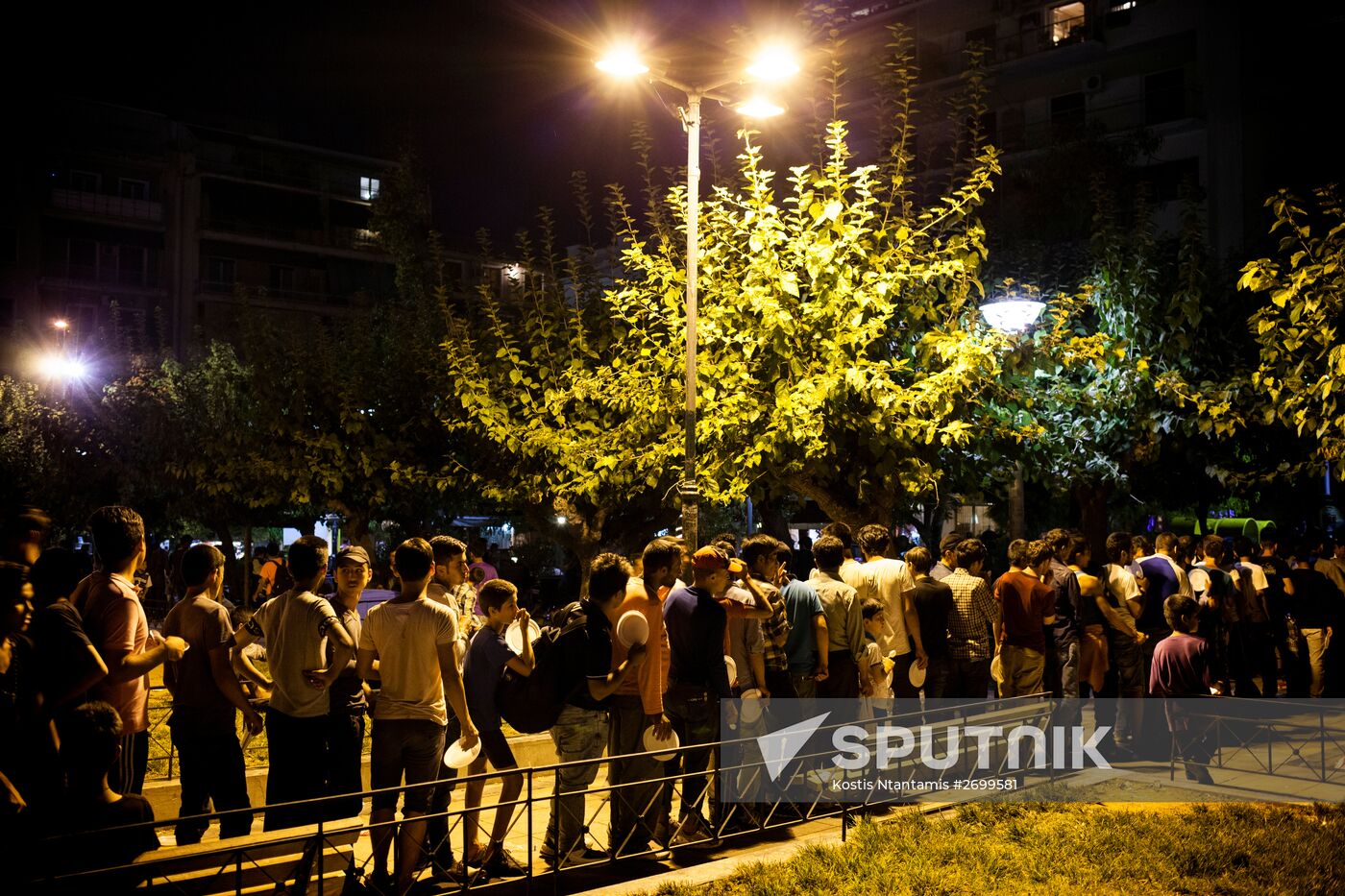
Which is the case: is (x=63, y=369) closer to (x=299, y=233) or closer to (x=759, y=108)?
(x=299, y=233)

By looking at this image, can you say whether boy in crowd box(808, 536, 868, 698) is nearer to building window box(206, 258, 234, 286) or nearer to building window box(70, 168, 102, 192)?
building window box(206, 258, 234, 286)

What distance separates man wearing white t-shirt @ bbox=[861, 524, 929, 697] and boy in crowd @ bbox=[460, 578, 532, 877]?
3.41 metres

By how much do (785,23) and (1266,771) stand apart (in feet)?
28.0

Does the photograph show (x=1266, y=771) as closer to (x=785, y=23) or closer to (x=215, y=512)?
(x=785, y=23)

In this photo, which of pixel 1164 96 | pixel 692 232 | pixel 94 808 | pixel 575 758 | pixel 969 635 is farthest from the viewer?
pixel 1164 96

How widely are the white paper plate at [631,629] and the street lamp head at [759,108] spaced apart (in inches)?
232

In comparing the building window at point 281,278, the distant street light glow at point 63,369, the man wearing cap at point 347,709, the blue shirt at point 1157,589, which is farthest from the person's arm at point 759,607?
the building window at point 281,278

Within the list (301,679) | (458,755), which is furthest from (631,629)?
(301,679)

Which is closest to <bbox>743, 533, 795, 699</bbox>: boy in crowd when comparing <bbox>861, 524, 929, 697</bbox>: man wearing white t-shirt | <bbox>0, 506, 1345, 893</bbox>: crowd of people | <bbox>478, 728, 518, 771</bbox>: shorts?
<bbox>0, 506, 1345, 893</bbox>: crowd of people

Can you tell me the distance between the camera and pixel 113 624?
17.5ft

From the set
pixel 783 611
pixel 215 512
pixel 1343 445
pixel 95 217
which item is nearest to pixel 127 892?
pixel 783 611

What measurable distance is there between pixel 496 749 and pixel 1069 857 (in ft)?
11.7

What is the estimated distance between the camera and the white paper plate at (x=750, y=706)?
7414 mm

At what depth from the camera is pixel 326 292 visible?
5491cm
